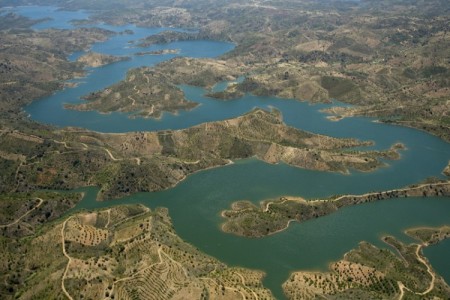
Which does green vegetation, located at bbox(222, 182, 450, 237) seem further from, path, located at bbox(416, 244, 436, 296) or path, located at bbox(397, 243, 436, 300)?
path, located at bbox(397, 243, 436, 300)

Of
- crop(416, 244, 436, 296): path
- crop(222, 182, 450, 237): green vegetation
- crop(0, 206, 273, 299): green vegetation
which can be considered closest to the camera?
crop(0, 206, 273, 299): green vegetation

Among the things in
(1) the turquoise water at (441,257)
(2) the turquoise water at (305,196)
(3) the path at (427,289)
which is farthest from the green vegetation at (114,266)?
(1) the turquoise water at (441,257)

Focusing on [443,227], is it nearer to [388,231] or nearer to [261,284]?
[388,231]

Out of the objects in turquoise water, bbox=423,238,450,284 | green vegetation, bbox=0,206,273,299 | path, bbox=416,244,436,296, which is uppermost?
green vegetation, bbox=0,206,273,299

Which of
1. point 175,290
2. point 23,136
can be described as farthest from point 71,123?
point 175,290

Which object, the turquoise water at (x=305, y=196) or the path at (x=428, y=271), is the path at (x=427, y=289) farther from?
the turquoise water at (x=305, y=196)

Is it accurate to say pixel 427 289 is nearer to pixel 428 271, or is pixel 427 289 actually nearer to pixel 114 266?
pixel 428 271

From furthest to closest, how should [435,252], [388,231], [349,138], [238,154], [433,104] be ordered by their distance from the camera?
[433,104]
[349,138]
[238,154]
[388,231]
[435,252]

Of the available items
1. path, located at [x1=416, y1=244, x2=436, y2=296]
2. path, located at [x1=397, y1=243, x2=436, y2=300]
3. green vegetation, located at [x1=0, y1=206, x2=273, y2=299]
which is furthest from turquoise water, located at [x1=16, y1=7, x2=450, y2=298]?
green vegetation, located at [x1=0, y1=206, x2=273, y2=299]

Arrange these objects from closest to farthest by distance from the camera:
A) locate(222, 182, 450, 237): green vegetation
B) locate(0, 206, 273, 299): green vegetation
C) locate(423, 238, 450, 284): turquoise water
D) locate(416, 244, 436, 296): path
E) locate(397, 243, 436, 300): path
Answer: locate(0, 206, 273, 299): green vegetation
locate(397, 243, 436, 300): path
locate(416, 244, 436, 296): path
locate(423, 238, 450, 284): turquoise water
locate(222, 182, 450, 237): green vegetation

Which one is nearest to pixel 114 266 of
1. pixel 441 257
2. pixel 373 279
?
pixel 373 279

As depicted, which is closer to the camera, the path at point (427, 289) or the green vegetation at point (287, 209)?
the path at point (427, 289)
